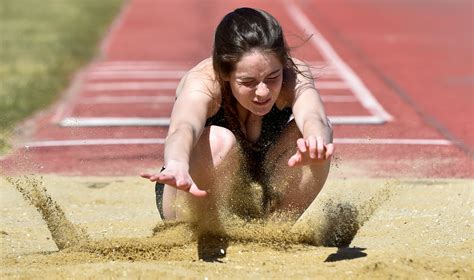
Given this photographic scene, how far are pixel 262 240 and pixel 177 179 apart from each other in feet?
3.01

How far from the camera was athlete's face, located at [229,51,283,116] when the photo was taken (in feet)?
15.2

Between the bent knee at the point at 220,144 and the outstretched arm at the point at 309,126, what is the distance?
30 centimetres

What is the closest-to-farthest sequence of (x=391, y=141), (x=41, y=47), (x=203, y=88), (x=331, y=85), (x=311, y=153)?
(x=311, y=153) < (x=203, y=88) < (x=391, y=141) < (x=331, y=85) < (x=41, y=47)

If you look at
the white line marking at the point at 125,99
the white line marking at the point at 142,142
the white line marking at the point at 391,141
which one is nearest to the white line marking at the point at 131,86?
the white line marking at the point at 125,99

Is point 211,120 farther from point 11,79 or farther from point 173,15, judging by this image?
point 173,15

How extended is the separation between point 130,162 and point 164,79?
4.19 m

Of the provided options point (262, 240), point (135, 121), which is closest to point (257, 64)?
point (262, 240)

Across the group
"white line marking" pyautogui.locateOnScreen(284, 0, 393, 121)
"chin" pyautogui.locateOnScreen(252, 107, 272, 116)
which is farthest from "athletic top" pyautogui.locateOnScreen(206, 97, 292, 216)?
"white line marking" pyautogui.locateOnScreen(284, 0, 393, 121)

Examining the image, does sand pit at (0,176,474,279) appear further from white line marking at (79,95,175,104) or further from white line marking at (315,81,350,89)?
white line marking at (315,81,350,89)

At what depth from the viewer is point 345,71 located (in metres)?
12.0

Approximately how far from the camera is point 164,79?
11.5 metres

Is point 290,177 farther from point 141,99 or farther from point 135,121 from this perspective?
point 141,99

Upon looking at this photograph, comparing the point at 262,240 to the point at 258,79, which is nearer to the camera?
the point at 258,79

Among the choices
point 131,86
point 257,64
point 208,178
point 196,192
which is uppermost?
point 257,64
